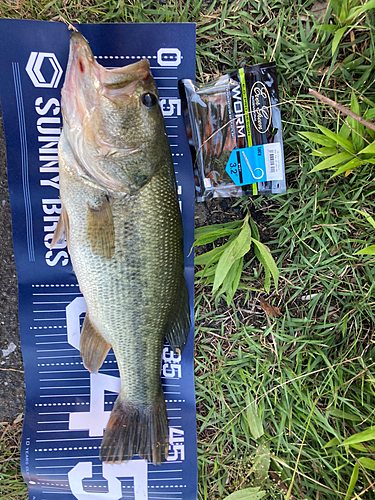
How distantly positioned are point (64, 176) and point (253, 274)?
1192mm

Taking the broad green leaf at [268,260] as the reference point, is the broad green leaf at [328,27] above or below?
above

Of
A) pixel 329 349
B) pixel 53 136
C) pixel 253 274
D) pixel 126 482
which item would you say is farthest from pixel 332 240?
pixel 126 482

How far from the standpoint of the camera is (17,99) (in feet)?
5.56

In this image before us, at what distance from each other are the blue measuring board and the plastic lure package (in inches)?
4.0

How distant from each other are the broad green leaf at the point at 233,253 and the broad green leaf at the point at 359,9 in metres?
1.19

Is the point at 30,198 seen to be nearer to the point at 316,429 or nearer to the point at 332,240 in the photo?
the point at 332,240

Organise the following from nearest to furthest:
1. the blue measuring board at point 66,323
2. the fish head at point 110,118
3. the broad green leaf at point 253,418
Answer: the fish head at point 110,118
the blue measuring board at point 66,323
the broad green leaf at point 253,418

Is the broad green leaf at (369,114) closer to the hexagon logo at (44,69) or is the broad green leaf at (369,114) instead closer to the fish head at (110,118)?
the fish head at (110,118)

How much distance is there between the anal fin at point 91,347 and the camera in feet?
5.42

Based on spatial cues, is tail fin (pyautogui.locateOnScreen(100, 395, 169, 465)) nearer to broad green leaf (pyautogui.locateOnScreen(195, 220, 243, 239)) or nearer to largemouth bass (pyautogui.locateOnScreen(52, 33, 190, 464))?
largemouth bass (pyautogui.locateOnScreen(52, 33, 190, 464))

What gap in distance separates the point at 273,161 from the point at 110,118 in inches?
37.5

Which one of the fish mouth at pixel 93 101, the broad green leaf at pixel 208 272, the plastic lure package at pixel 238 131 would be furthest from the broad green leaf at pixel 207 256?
the fish mouth at pixel 93 101

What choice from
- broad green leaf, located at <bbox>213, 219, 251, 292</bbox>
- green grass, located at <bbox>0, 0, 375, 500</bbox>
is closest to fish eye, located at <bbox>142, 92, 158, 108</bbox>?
green grass, located at <bbox>0, 0, 375, 500</bbox>

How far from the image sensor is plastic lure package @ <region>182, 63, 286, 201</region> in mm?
1733
